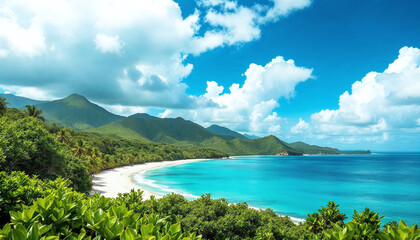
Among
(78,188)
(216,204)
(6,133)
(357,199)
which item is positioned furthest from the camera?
(357,199)

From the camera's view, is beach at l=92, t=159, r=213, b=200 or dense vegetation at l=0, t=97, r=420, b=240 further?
beach at l=92, t=159, r=213, b=200

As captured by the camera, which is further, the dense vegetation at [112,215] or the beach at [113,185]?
the beach at [113,185]

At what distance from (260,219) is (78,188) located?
2773 centimetres

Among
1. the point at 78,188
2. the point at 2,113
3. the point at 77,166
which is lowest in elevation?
the point at 78,188

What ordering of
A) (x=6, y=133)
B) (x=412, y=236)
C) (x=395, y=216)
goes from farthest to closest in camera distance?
(x=395, y=216)
(x=6, y=133)
(x=412, y=236)

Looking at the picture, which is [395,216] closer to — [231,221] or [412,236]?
[231,221]

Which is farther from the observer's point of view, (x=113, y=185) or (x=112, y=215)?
(x=113, y=185)

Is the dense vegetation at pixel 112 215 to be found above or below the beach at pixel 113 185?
above

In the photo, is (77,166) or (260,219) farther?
(77,166)

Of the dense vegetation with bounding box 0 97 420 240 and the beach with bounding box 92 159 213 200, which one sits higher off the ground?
the dense vegetation with bounding box 0 97 420 240

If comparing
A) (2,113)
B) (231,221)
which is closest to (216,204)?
(231,221)

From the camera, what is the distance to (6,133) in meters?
19.5

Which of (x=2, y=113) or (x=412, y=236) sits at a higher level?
(x=2, y=113)

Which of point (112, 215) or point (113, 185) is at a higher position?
point (112, 215)
